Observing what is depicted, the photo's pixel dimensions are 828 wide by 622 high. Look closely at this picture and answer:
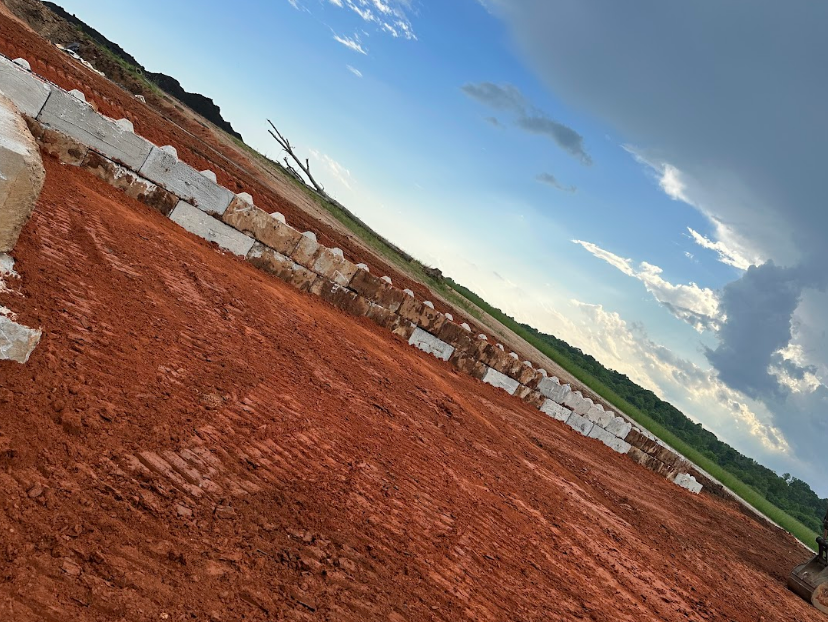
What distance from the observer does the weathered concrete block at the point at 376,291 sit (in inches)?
379

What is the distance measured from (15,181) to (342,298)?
21.6 feet

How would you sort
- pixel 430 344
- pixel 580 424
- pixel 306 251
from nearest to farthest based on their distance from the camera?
pixel 306 251, pixel 430 344, pixel 580 424

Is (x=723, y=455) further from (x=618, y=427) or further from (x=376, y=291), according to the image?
(x=376, y=291)

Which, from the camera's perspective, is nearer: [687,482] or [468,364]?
[468,364]

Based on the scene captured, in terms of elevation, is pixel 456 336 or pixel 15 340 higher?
pixel 456 336

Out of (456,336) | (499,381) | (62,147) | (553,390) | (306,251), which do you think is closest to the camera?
(62,147)

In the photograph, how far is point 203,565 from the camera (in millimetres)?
2336

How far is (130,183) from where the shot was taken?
7.32 m

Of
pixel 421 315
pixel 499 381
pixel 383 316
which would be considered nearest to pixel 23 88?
pixel 383 316

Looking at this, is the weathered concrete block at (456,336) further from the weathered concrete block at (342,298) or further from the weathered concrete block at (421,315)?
the weathered concrete block at (342,298)

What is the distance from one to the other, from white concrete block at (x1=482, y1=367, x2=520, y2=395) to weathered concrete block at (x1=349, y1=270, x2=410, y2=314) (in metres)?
3.48

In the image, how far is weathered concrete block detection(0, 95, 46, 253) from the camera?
3043mm

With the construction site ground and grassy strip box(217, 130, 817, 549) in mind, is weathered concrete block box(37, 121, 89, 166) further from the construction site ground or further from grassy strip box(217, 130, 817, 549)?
grassy strip box(217, 130, 817, 549)

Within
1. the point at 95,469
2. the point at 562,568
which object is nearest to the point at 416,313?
the point at 562,568
